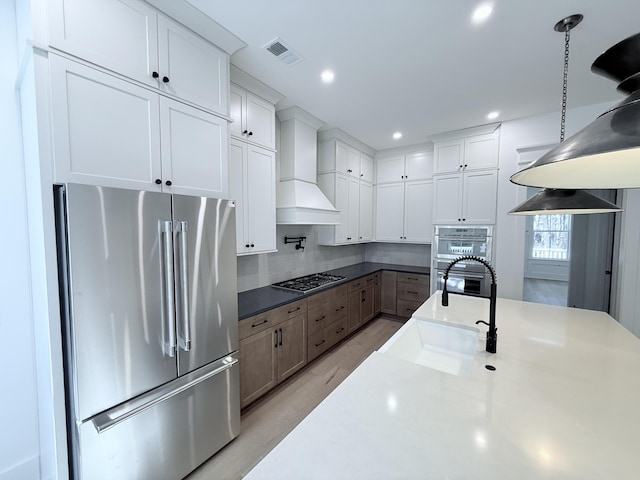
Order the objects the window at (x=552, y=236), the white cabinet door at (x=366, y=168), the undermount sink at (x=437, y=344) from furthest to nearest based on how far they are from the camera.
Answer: the white cabinet door at (x=366, y=168) → the window at (x=552, y=236) → the undermount sink at (x=437, y=344)

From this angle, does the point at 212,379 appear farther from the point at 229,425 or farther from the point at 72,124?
the point at 72,124

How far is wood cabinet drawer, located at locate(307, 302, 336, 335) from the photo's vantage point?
285 centimetres

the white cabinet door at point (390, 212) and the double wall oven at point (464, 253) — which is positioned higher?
the white cabinet door at point (390, 212)

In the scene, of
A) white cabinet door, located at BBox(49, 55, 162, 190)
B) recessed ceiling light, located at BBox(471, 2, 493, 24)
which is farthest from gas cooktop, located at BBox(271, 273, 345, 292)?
recessed ceiling light, located at BBox(471, 2, 493, 24)

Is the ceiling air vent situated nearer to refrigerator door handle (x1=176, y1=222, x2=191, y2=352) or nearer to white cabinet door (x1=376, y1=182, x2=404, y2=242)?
refrigerator door handle (x1=176, y1=222, x2=191, y2=352)

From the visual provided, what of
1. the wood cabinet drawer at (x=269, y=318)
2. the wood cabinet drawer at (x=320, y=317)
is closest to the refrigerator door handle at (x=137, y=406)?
the wood cabinet drawer at (x=269, y=318)

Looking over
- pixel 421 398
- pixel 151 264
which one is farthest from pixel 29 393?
pixel 421 398

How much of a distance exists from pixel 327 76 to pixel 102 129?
5.89 feet

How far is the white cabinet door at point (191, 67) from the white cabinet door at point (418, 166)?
129 inches

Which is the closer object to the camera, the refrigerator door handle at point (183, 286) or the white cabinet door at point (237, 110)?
A: the refrigerator door handle at point (183, 286)

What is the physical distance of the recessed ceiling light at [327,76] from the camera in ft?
7.35

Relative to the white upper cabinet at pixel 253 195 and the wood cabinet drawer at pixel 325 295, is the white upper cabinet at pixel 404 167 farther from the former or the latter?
the white upper cabinet at pixel 253 195

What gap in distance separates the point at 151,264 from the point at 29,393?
3.82 ft

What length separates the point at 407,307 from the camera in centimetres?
421
